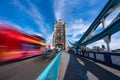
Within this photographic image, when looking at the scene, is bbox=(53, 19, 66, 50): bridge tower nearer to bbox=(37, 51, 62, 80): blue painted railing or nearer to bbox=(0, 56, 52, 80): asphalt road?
bbox=(0, 56, 52, 80): asphalt road

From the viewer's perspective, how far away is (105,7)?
3117 centimetres

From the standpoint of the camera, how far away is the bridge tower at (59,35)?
92575 mm

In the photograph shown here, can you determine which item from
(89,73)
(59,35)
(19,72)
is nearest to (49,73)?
(19,72)

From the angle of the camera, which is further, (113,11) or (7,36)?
(113,11)

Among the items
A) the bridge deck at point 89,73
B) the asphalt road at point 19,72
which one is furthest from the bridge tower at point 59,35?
the asphalt road at point 19,72

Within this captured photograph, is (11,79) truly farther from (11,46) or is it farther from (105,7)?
(105,7)

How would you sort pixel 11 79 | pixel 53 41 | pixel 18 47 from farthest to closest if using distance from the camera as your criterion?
pixel 53 41 → pixel 18 47 → pixel 11 79

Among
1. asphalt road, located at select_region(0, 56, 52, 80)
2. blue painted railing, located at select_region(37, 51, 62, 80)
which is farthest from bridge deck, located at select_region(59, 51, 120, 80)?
blue painted railing, located at select_region(37, 51, 62, 80)

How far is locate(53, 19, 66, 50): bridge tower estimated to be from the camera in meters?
92.6

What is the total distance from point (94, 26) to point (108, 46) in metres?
14.4

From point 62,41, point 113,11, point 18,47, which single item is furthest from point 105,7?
point 62,41

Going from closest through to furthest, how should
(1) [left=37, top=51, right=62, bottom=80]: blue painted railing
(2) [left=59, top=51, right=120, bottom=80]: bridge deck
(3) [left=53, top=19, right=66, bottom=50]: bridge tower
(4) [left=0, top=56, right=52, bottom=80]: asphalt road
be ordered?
(1) [left=37, top=51, right=62, bottom=80]: blue painted railing, (4) [left=0, top=56, right=52, bottom=80]: asphalt road, (2) [left=59, top=51, right=120, bottom=80]: bridge deck, (3) [left=53, top=19, right=66, bottom=50]: bridge tower

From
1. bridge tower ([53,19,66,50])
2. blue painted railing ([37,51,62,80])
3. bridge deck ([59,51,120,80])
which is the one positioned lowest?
bridge deck ([59,51,120,80])

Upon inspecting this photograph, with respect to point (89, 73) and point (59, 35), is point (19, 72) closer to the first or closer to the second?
point (89, 73)
